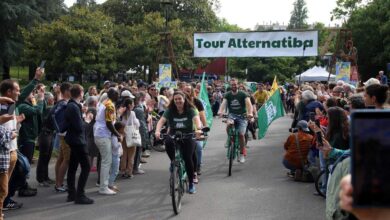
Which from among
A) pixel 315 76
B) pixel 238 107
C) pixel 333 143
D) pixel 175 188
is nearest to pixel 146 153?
pixel 238 107

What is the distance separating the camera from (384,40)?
136ft

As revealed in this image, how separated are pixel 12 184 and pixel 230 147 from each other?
14.5 ft

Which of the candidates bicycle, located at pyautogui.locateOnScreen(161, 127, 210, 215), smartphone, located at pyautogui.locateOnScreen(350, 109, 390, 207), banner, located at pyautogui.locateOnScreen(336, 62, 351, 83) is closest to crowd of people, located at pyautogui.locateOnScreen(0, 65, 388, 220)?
bicycle, located at pyautogui.locateOnScreen(161, 127, 210, 215)

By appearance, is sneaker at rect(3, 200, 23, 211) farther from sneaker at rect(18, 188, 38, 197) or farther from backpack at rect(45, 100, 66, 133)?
backpack at rect(45, 100, 66, 133)

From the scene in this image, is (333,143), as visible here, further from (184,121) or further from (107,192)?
(107,192)

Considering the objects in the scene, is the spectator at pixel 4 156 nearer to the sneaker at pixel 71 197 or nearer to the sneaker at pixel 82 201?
the sneaker at pixel 82 201

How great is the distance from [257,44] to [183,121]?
11431 millimetres

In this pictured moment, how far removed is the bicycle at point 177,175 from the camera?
692 cm

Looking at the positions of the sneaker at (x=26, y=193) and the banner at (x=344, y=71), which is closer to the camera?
the sneaker at (x=26, y=193)

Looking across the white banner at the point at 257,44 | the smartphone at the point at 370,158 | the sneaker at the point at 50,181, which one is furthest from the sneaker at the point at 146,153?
the smartphone at the point at 370,158

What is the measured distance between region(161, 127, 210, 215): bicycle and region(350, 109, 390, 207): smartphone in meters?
5.50

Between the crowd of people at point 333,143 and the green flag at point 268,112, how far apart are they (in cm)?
129

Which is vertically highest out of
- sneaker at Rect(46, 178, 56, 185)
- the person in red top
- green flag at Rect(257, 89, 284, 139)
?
green flag at Rect(257, 89, 284, 139)

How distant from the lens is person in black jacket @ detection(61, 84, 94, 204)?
24.3 ft
